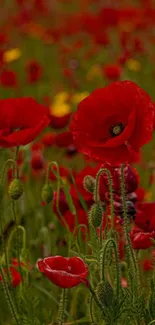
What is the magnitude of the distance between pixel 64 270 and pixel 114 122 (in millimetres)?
283

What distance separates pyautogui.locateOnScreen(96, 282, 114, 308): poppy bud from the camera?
1190 millimetres

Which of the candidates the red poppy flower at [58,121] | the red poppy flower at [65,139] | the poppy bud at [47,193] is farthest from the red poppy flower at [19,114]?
the red poppy flower at [58,121]

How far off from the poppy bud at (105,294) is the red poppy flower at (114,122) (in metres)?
0.20

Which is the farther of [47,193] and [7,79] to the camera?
[7,79]

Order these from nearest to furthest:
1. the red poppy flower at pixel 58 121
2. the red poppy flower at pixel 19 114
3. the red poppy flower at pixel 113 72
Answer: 1. the red poppy flower at pixel 19 114
2. the red poppy flower at pixel 58 121
3. the red poppy flower at pixel 113 72

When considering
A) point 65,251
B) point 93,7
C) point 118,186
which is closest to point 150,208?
point 118,186

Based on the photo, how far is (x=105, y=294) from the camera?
3.93ft

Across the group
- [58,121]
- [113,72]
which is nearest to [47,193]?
[58,121]

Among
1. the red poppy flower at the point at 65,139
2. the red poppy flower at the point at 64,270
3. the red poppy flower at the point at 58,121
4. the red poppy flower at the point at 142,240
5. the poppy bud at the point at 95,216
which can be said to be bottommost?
the red poppy flower at the point at 64,270

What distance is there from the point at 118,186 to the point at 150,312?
258 millimetres

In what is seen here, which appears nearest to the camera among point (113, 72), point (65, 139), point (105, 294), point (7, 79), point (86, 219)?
point (105, 294)

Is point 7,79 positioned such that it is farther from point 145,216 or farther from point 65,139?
point 145,216

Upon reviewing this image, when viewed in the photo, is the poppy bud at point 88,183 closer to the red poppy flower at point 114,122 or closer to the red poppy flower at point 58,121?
the red poppy flower at point 114,122

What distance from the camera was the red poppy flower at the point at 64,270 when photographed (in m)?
1.16
